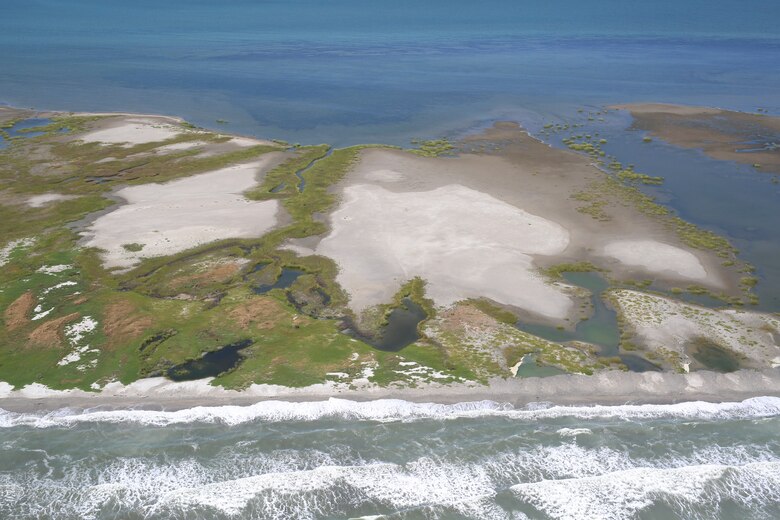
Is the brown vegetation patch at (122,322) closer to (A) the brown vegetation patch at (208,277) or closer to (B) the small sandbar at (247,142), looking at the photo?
(A) the brown vegetation patch at (208,277)

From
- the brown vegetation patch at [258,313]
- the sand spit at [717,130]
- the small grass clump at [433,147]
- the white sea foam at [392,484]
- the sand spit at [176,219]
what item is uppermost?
the sand spit at [717,130]

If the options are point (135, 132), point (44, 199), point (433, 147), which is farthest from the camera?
point (135, 132)

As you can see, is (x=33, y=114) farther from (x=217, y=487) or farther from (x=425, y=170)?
(x=217, y=487)

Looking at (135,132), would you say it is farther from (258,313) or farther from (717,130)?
(717,130)

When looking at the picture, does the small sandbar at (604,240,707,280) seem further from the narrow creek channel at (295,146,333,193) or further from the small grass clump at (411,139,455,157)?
the narrow creek channel at (295,146,333,193)

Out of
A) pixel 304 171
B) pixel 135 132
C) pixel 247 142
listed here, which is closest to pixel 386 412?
pixel 304 171

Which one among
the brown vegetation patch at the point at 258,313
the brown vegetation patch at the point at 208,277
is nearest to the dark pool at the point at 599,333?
the brown vegetation patch at the point at 258,313
